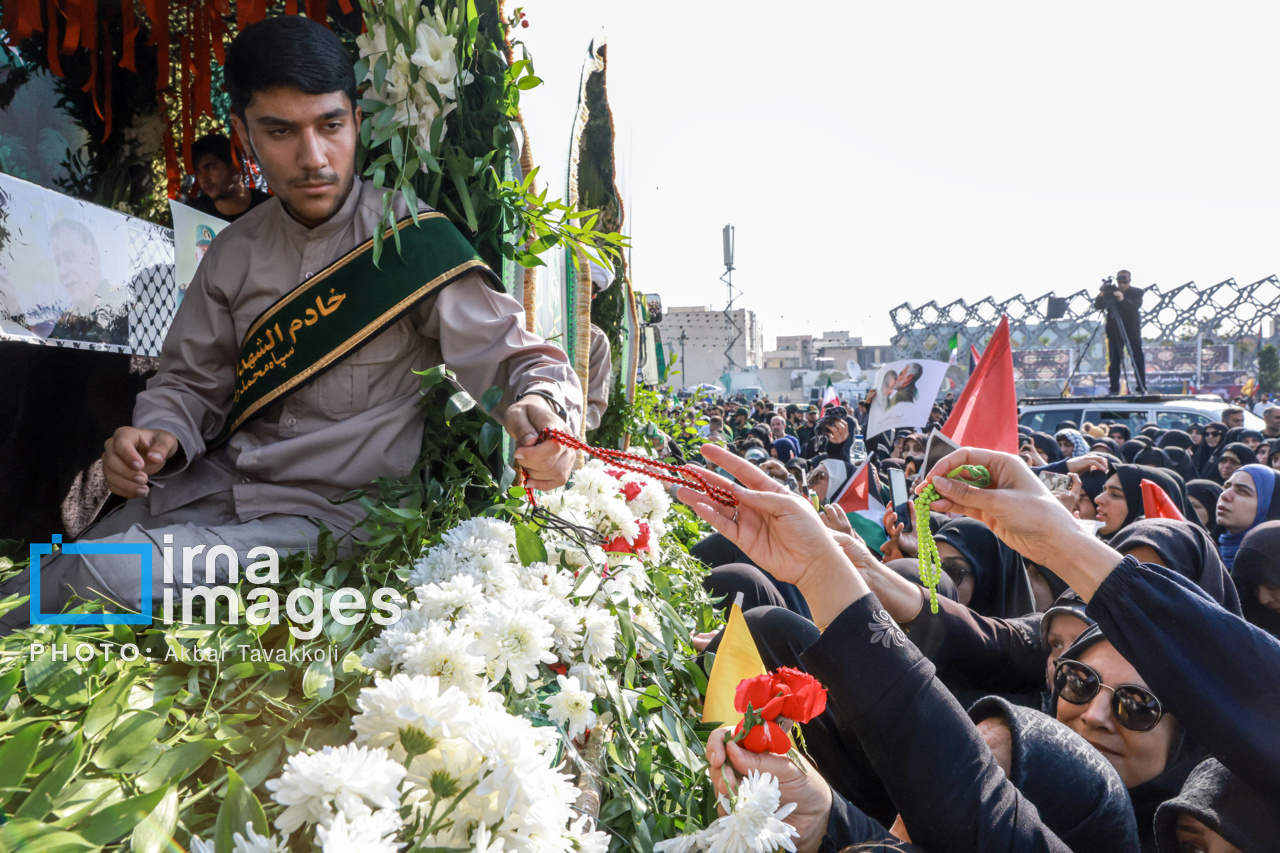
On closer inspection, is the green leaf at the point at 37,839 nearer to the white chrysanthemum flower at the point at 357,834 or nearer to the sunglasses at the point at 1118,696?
the white chrysanthemum flower at the point at 357,834

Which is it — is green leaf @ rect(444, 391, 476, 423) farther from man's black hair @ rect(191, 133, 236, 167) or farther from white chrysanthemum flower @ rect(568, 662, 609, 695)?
man's black hair @ rect(191, 133, 236, 167)

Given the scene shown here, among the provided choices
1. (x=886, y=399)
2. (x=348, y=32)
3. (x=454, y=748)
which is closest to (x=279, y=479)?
(x=454, y=748)

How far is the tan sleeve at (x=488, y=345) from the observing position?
1.80 meters

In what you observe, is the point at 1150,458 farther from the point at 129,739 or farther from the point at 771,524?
the point at 129,739

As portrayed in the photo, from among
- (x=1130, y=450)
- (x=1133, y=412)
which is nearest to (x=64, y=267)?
(x=1130, y=450)

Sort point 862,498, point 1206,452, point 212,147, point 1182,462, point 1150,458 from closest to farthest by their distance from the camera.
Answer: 1. point 212,147
2. point 862,498
3. point 1150,458
4. point 1182,462
5. point 1206,452

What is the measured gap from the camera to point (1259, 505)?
5086mm

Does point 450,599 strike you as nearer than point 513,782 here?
No

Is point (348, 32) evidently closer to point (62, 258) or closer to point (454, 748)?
point (62, 258)

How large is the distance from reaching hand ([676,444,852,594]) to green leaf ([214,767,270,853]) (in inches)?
38.0

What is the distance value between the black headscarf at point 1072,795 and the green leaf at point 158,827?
5.07 ft

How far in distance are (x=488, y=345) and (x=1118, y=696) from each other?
1874 mm

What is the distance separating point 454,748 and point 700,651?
1.07m

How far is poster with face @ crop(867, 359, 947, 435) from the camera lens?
6.63 meters
